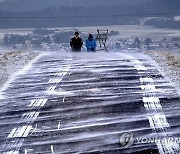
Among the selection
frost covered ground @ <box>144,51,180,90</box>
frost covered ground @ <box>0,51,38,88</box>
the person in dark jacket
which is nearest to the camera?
frost covered ground @ <box>144,51,180,90</box>

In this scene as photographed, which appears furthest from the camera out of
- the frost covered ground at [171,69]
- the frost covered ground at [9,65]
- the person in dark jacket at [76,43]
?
the person in dark jacket at [76,43]

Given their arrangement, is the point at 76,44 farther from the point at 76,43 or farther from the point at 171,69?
the point at 171,69

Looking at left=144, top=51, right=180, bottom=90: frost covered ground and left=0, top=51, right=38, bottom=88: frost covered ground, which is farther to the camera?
left=0, top=51, right=38, bottom=88: frost covered ground

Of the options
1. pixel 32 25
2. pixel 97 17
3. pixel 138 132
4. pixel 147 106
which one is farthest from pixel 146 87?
pixel 97 17

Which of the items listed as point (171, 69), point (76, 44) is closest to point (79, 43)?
point (76, 44)

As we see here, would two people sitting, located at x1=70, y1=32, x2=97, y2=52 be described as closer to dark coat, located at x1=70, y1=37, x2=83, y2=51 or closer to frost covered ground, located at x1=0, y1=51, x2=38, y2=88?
dark coat, located at x1=70, y1=37, x2=83, y2=51

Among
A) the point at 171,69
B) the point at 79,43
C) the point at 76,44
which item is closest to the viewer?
the point at 171,69

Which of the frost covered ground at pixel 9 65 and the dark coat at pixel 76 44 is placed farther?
the dark coat at pixel 76 44

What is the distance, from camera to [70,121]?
10.5 meters

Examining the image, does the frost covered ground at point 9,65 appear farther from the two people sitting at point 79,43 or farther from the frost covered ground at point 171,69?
the frost covered ground at point 171,69

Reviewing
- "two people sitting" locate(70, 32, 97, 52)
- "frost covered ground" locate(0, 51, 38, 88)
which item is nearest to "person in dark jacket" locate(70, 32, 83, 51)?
"two people sitting" locate(70, 32, 97, 52)

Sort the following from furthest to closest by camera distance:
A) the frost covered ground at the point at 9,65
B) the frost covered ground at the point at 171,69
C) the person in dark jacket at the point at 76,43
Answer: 1. the person in dark jacket at the point at 76,43
2. the frost covered ground at the point at 9,65
3. the frost covered ground at the point at 171,69

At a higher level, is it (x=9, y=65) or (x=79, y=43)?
(x=79, y=43)

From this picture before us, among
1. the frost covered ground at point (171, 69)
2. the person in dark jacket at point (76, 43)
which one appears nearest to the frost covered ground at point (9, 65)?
the person in dark jacket at point (76, 43)
